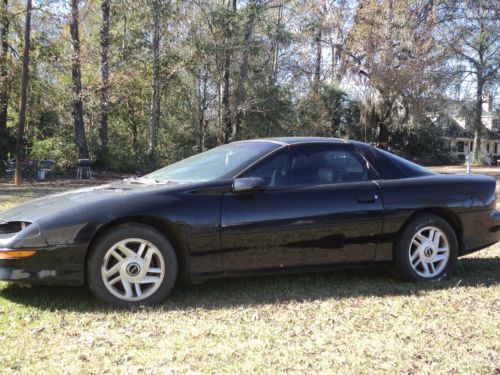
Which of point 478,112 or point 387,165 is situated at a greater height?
point 478,112

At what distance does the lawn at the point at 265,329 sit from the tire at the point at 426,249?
171 millimetres

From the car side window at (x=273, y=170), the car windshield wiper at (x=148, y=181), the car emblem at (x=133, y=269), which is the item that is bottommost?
the car emblem at (x=133, y=269)

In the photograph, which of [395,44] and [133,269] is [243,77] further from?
[133,269]

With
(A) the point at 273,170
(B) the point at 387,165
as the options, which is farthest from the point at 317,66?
(A) the point at 273,170

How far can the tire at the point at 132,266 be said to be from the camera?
3951 millimetres

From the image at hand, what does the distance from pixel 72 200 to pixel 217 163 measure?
1314 mm

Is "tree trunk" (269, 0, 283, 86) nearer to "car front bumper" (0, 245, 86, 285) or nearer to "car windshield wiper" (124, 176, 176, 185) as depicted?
"car windshield wiper" (124, 176, 176, 185)

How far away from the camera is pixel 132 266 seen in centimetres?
403

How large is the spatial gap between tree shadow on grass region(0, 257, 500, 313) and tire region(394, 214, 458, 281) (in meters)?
0.12

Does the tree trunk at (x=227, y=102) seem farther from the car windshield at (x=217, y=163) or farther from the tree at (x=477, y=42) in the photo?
the car windshield at (x=217, y=163)

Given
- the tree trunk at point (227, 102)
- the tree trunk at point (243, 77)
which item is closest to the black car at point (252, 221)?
the tree trunk at point (243, 77)

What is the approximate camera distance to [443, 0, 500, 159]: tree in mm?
37469

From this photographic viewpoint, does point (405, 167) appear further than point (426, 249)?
Yes

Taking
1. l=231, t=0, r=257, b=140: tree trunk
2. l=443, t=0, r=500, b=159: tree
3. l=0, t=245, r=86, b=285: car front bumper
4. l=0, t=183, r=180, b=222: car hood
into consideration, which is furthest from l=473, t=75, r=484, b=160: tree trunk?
l=0, t=245, r=86, b=285: car front bumper
